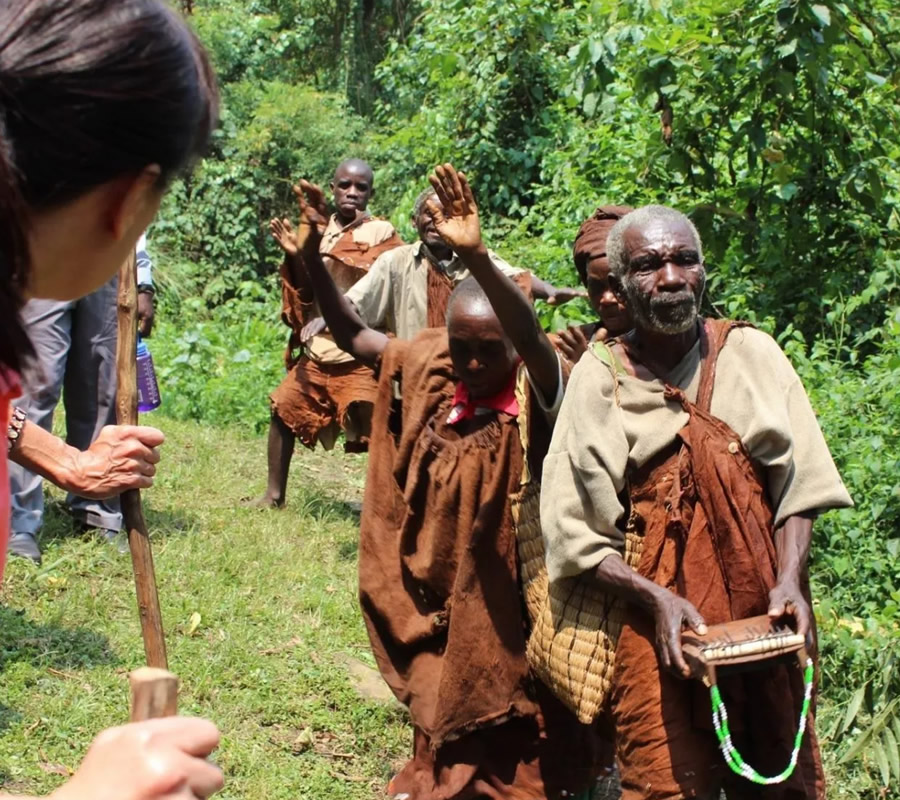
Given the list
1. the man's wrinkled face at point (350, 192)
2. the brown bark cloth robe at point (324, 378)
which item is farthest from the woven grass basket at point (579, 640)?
the man's wrinkled face at point (350, 192)

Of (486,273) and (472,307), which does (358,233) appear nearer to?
(472,307)

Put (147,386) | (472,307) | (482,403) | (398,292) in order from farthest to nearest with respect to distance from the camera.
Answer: (147,386) < (398,292) < (482,403) < (472,307)

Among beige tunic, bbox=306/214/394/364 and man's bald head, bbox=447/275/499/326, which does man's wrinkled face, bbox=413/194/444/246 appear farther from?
man's bald head, bbox=447/275/499/326

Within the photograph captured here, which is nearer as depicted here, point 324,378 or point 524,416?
point 524,416

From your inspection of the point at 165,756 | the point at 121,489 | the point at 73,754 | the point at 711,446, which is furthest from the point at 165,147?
the point at 73,754

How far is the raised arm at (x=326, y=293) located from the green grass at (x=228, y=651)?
1349 mm

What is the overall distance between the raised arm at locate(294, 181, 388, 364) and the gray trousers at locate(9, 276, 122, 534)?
1593mm

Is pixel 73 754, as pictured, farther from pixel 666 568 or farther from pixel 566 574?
pixel 666 568

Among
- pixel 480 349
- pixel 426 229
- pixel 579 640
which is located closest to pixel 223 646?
pixel 480 349

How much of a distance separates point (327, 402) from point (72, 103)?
5944mm

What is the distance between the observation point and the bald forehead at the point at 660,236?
141 inches

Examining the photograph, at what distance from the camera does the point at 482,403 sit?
14.3 feet

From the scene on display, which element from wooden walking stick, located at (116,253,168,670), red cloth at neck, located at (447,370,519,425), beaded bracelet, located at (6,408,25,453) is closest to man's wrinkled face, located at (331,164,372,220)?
red cloth at neck, located at (447,370,519,425)

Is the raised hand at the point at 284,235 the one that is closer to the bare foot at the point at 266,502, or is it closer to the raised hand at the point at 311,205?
the raised hand at the point at 311,205
